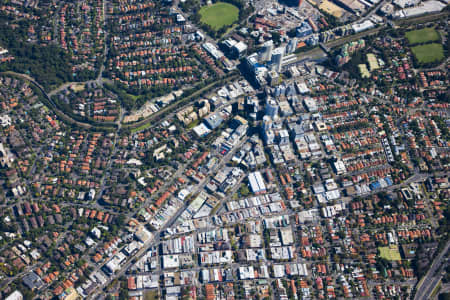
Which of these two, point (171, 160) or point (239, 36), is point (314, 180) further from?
point (239, 36)

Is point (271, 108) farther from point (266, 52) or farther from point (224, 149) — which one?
point (266, 52)

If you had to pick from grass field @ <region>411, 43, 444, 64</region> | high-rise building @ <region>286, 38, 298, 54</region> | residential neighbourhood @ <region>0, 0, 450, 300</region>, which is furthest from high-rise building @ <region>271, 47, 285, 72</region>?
grass field @ <region>411, 43, 444, 64</region>

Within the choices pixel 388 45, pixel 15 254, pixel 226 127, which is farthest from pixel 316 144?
pixel 15 254

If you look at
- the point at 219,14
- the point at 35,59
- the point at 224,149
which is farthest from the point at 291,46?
the point at 35,59

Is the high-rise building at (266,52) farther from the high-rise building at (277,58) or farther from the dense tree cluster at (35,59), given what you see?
the dense tree cluster at (35,59)

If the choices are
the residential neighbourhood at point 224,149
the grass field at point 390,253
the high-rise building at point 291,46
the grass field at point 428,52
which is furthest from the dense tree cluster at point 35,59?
the grass field at point 428,52

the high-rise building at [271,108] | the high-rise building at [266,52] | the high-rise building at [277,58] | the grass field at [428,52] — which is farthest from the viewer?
the grass field at [428,52]
